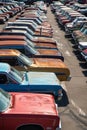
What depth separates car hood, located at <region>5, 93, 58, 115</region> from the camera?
9211 millimetres

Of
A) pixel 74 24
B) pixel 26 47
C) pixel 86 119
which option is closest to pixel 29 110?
pixel 86 119

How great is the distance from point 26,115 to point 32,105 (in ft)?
A: 2.10

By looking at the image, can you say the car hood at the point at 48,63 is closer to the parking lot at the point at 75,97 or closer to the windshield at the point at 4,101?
the parking lot at the point at 75,97

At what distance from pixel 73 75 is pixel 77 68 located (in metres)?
1.64

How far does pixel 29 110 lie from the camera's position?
9266 millimetres

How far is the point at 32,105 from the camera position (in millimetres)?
9625

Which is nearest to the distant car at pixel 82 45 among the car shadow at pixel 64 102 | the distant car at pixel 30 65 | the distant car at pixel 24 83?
the distant car at pixel 30 65

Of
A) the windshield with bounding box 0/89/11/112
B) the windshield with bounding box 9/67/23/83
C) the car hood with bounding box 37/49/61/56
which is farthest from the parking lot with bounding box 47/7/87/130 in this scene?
the windshield with bounding box 0/89/11/112

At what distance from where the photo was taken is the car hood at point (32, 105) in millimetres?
9211

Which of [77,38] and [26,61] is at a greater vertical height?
[26,61]

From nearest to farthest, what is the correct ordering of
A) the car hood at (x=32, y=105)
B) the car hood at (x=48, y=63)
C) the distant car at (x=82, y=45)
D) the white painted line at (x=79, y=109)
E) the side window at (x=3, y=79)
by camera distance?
the car hood at (x=32, y=105)
the side window at (x=3, y=79)
the white painted line at (x=79, y=109)
the car hood at (x=48, y=63)
the distant car at (x=82, y=45)

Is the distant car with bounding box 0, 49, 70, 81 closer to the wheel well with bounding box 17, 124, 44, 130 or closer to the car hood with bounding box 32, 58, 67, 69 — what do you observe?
the car hood with bounding box 32, 58, 67, 69

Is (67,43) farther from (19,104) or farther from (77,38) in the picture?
(19,104)

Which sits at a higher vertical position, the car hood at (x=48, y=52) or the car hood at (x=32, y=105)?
the car hood at (x=32, y=105)
